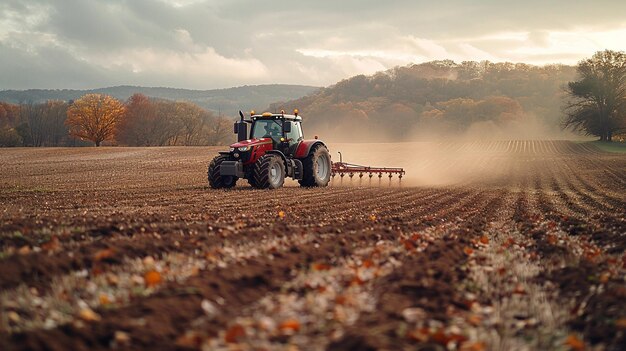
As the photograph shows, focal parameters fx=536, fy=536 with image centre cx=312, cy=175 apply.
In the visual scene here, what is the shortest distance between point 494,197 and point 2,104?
110 metres

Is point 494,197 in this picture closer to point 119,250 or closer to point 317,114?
point 119,250

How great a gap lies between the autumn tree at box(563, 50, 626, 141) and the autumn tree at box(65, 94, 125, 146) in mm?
52833

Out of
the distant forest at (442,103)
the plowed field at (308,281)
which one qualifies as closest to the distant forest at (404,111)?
the distant forest at (442,103)

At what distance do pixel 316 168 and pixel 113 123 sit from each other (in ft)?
170

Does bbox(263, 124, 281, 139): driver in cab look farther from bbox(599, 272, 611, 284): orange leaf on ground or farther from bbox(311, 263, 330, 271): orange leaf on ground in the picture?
bbox(599, 272, 611, 284): orange leaf on ground

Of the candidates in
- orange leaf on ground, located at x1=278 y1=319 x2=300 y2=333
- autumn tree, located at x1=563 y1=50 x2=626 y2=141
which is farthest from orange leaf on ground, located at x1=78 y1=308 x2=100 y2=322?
autumn tree, located at x1=563 y1=50 x2=626 y2=141

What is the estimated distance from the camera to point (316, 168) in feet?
65.7

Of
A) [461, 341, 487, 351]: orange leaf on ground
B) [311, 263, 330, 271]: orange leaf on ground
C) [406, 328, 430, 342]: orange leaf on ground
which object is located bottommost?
[461, 341, 487, 351]: orange leaf on ground

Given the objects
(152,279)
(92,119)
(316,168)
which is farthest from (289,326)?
(92,119)

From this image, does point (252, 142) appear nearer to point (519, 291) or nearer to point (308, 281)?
point (308, 281)

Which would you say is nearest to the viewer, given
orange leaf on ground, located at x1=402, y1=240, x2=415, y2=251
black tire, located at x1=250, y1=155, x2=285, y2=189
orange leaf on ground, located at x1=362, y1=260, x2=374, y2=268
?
orange leaf on ground, located at x1=362, y1=260, x2=374, y2=268

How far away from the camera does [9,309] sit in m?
3.98

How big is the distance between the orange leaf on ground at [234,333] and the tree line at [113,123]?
65439mm

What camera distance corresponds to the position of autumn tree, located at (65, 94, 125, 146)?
6397cm
